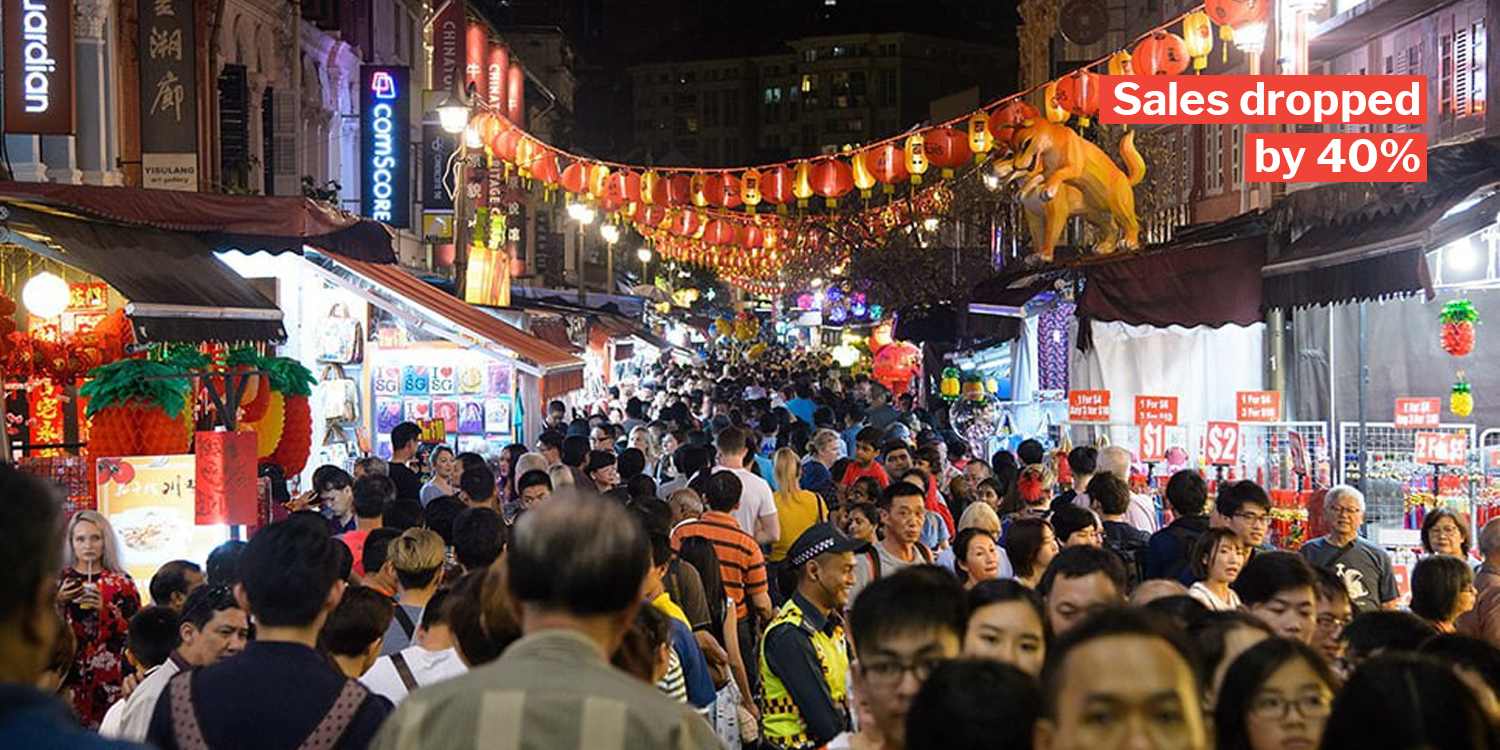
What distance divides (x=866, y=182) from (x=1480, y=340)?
9.10m

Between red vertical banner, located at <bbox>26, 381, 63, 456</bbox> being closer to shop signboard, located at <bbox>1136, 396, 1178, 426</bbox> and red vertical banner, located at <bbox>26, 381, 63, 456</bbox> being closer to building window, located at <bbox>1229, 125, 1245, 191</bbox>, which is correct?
shop signboard, located at <bbox>1136, 396, 1178, 426</bbox>

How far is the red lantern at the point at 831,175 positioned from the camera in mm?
23922

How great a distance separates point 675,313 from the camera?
75000mm

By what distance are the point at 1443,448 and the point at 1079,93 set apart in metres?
6.69

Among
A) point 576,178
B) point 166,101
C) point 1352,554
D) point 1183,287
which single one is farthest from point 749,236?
point 1352,554

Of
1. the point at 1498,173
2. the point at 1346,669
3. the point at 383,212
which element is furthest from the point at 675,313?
the point at 1346,669

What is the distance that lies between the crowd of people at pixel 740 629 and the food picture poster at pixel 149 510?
4.24 feet

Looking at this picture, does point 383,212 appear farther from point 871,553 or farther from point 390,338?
point 871,553

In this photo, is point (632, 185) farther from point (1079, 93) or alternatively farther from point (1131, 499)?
point (1131, 499)

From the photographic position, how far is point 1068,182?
818 inches

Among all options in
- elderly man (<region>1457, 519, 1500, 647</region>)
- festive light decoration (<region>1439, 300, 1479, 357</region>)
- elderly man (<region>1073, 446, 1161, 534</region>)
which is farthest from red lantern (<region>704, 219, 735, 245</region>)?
elderly man (<region>1457, 519, 1500, 647</region>)

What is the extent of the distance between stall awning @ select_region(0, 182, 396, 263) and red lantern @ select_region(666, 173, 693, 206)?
10033 millimetres

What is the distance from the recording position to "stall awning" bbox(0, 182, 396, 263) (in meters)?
14.0

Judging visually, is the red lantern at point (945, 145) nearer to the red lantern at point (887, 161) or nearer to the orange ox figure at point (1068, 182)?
the red lantern at point (887, 161)
